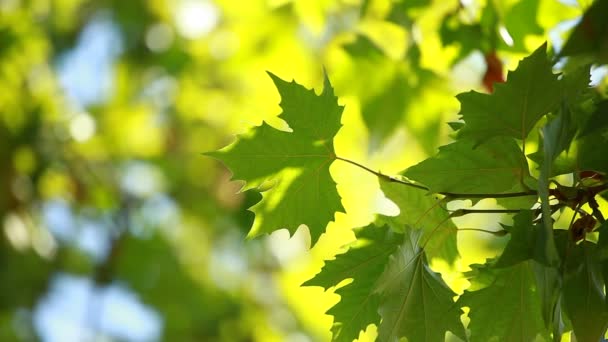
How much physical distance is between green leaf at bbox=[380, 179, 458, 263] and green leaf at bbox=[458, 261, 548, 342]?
2.3 inches

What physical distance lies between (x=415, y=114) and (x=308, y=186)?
558mm

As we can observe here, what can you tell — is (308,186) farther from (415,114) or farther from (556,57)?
(415,114)

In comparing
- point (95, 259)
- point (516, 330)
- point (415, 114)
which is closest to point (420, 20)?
point (415, 114)

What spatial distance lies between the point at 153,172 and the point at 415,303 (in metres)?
2.59

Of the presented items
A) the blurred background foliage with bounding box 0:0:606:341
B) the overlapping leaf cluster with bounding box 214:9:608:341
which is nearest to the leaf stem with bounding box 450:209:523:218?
the overlapping leaf cluster with bounding box 214:9:608:341

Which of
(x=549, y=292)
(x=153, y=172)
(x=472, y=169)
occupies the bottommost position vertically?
(x=549, y=292)

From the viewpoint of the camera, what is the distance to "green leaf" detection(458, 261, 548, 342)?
55 cm

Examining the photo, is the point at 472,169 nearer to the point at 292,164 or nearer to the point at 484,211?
the point at 484,211

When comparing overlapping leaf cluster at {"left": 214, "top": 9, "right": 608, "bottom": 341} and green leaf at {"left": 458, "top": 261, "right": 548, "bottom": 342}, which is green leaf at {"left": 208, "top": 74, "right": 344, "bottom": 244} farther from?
green leaf at {"left": 458, "top": 261, "right": 548, "bottom": 342}

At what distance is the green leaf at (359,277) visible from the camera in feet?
1.85

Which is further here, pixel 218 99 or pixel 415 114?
pixel 218 99

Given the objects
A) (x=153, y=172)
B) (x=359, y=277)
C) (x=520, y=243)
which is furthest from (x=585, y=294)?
(x=153, y=172)

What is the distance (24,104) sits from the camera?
2.66 metres

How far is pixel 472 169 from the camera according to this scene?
54 cm
